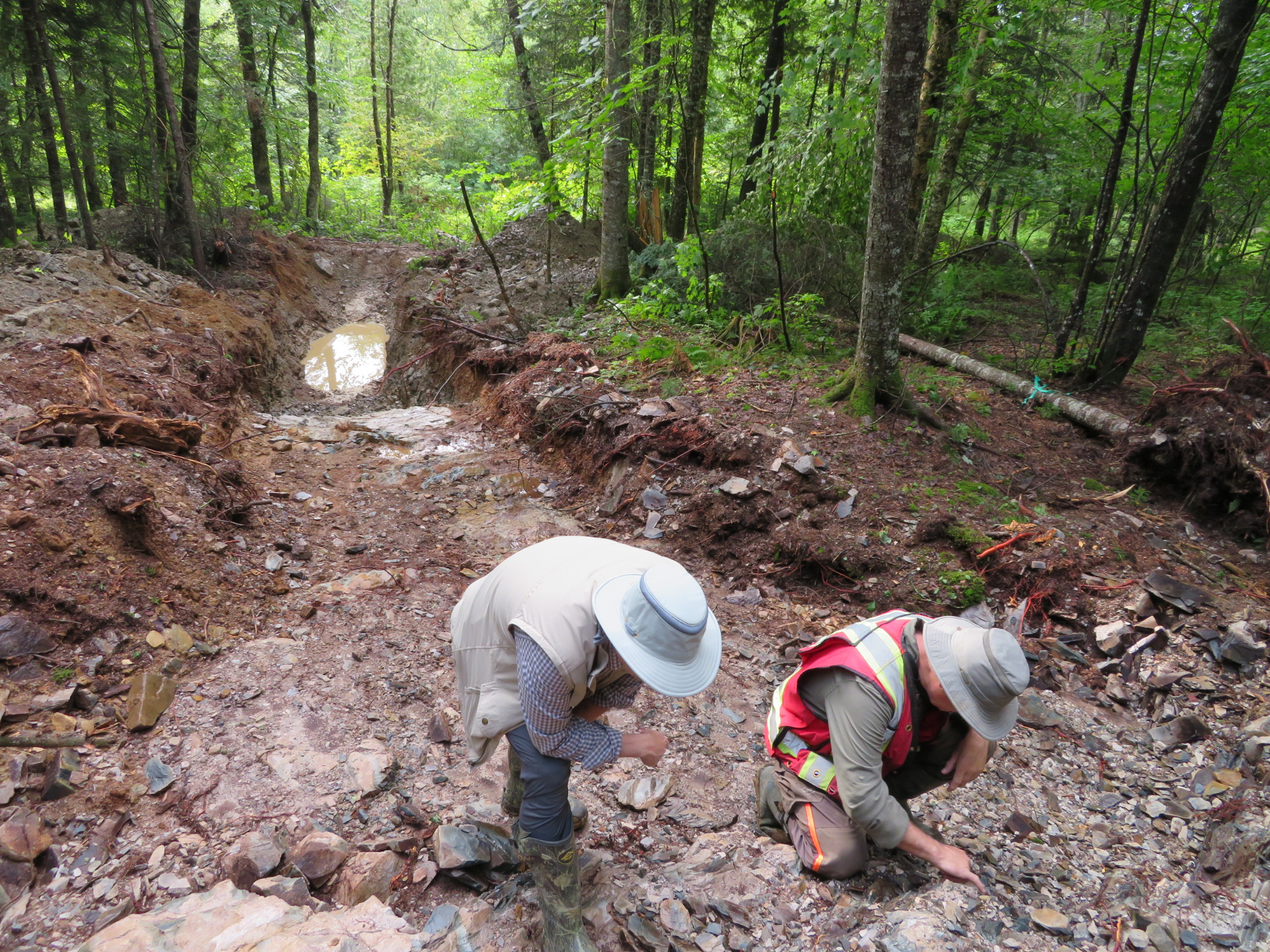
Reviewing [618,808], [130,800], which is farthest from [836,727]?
[130,800]

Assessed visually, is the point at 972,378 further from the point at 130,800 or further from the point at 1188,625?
the point at 130,800

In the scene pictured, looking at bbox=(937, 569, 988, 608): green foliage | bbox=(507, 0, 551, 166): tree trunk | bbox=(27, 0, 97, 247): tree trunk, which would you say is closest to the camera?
bbox=(937, 569, 988, 608): green foliage

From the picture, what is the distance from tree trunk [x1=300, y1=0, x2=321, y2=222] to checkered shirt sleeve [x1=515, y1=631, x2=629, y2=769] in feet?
60.9

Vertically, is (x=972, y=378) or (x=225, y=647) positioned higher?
(x=972, y=378)

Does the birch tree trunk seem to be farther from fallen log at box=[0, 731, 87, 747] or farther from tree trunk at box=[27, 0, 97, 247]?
fallen log at box=[0, 731, 87, 747]

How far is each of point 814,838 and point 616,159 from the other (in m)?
8.06

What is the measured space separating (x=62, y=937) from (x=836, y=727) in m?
2.53

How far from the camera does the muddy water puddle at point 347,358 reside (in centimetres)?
1092

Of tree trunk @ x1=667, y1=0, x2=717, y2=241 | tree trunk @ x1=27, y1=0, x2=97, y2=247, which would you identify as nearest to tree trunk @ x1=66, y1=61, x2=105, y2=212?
tree trunk @ x1=27, y1=0, x2=97, y2=247

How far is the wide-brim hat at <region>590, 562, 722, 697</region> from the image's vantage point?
66.8 inches

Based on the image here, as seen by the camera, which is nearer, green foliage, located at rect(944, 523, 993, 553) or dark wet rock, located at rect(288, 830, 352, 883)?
dark wet rock, located at rect(288, 830, 352, 883)

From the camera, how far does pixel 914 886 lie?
2406mm

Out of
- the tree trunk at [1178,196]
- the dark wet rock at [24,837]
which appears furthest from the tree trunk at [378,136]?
the dark wet rock at [24,837]

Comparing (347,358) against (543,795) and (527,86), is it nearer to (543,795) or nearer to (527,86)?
(527,86)
